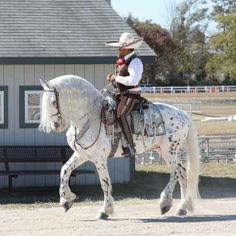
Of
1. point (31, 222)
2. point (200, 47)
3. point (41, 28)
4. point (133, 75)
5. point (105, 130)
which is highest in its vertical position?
point (200, 47)

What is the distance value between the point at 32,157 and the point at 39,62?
2028 mm

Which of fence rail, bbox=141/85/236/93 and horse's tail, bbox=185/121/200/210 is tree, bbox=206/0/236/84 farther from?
horse's tail, bbox=185/121/200/210

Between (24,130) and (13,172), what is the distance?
4.04 ft

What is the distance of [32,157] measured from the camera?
1653 centimetres

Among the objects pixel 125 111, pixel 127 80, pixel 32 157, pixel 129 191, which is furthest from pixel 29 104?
pixel 127 80

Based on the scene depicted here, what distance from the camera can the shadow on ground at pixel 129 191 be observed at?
15.6 metres

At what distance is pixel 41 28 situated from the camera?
17.5 meters

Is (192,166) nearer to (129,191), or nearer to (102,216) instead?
(102,216)

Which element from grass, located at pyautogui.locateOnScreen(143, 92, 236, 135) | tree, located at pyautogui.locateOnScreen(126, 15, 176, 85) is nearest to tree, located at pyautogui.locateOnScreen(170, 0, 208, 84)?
tree, located at pyautogui.locateOnScreen(126, 15, 176, 85)

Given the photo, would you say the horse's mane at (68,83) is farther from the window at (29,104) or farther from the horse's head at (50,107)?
the window at (29,104)

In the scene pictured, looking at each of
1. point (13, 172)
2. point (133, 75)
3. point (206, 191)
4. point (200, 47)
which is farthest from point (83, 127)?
point (200, 47)

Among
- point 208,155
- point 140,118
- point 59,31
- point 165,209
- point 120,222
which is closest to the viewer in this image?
point 120,222

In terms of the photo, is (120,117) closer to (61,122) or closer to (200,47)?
(61,122)

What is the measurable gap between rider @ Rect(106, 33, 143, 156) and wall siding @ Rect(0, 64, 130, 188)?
5.45m
